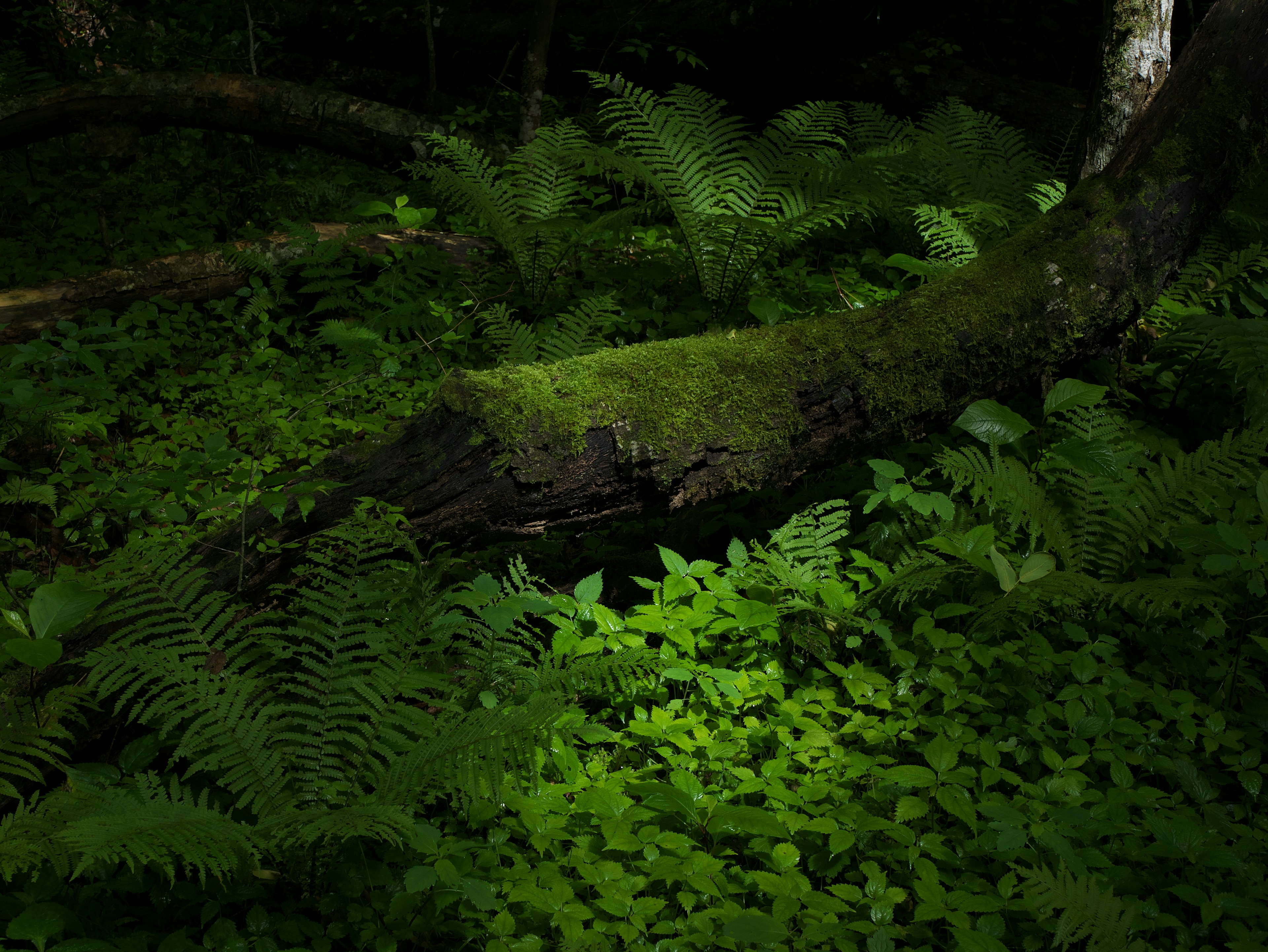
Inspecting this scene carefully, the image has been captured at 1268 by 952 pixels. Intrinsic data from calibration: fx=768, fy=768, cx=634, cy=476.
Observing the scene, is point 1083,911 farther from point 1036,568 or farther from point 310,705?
point 310,705

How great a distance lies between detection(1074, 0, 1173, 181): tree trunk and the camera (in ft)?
13.4

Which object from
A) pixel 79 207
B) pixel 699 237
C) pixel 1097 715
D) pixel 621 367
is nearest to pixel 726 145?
pixel 699 237

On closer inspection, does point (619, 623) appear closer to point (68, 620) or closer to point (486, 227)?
point (68, 620)

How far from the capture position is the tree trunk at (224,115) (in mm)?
5508

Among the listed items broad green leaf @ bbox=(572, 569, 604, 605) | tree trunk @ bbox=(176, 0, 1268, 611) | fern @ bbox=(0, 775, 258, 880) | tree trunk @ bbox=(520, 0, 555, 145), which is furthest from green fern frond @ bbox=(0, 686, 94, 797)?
tree trunk @ bbox=(520, 0, 555, 145)

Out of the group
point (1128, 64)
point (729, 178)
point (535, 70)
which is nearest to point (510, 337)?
point (729, 178)

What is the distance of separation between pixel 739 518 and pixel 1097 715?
1405 millimetres

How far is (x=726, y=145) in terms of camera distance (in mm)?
4590

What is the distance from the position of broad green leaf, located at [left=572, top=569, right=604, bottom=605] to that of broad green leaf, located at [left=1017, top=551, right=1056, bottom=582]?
1436 millimetres

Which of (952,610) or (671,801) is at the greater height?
(952,610)

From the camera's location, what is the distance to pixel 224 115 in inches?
229

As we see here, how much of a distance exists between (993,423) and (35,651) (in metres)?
3.08

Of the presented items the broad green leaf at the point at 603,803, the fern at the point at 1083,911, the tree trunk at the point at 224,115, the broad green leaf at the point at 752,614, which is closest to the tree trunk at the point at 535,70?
the tree trunk at the point at 224,115

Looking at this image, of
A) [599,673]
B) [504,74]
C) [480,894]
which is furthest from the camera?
[504,74]
